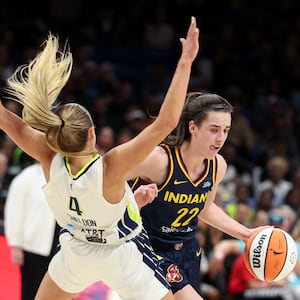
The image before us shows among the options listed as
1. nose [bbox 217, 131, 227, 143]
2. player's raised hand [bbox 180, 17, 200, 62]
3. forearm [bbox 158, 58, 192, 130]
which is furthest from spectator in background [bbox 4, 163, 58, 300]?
player's raised hand [bbox 180, 17, 200, 62]

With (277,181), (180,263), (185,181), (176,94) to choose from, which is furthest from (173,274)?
(277,181)

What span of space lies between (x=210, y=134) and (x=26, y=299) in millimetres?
2166

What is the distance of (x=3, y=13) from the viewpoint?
12.4 metres

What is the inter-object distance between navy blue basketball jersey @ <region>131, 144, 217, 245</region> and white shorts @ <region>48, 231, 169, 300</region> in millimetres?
446

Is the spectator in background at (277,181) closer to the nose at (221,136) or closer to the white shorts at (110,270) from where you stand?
the nose at (221,136)

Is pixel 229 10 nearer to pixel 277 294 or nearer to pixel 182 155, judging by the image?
pixel 277 294

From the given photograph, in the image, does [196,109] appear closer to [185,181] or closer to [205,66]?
[185,181]

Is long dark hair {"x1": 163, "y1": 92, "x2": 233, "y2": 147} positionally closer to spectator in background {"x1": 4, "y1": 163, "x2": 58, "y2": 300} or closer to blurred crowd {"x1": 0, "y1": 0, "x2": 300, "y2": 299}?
spectator in background {"x1": 4, "y1": 163, "x2": 58, "y2": 300}

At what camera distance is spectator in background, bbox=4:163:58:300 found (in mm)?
6246

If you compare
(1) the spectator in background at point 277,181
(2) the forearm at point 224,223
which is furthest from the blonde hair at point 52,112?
(1) the spectator in background at point 277,181

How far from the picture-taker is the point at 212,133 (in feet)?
15.3

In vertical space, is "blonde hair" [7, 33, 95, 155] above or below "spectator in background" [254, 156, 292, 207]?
above

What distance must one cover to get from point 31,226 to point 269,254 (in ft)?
6.92

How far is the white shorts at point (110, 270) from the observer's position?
4219 millimetres
